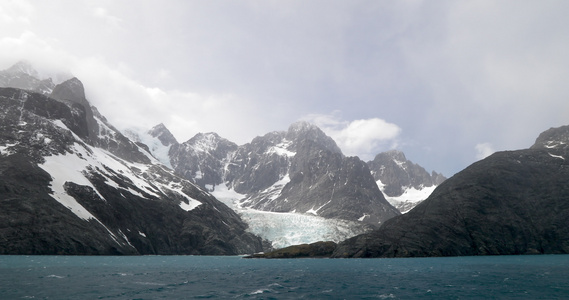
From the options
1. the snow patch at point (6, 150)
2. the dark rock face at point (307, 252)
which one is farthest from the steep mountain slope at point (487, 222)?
the snow patch at point (6, 150)

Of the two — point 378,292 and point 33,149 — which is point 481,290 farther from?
point 33,149

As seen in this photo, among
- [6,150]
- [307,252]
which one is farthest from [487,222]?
[6,150]

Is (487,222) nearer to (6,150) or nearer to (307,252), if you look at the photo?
(307,252)

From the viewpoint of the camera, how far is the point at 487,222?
16862 centimetres

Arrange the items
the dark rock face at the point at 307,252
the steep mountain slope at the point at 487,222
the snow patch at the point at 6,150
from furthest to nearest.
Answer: the dark rock face at the point at 307,252 < the snow patch at the point at 6,150 < the steep mountain slope at the point at 487,222

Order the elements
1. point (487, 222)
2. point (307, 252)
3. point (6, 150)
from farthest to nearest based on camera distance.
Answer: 1. point (307, 252)
2. point (6, 150)
3. point (487, 222)

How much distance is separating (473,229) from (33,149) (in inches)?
8495

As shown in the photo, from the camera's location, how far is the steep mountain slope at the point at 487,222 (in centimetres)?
15900

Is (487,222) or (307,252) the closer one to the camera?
(487,222)

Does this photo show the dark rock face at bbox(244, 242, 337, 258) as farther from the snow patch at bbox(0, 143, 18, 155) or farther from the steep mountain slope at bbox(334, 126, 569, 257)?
the snow patch at bbox(0, 143, 18, 155)

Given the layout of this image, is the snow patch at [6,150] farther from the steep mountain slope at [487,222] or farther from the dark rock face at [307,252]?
the steep mountain slope at [487,222]

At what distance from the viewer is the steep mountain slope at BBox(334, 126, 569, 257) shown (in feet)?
522

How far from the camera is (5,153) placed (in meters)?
174

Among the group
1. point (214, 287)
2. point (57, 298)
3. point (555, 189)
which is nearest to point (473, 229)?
point (555, 189)
